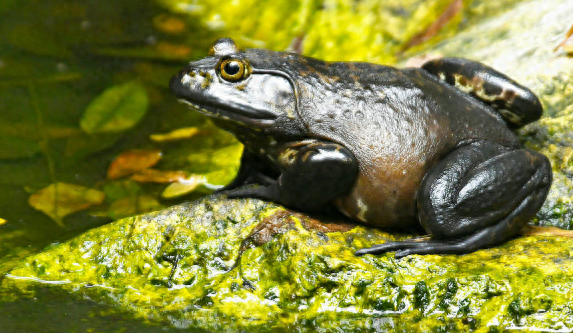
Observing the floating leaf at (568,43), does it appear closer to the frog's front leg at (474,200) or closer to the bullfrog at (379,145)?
the bullfrog at (379,145)

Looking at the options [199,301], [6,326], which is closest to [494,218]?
[199,301]

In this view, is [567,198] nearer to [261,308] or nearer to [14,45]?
[261,308]

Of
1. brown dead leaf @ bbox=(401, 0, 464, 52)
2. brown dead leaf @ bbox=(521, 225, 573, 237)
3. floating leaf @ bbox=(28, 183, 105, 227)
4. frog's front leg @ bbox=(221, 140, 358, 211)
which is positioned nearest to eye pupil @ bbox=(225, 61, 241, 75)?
frog's front leg @ bbox=(221, 140, 358, 211)

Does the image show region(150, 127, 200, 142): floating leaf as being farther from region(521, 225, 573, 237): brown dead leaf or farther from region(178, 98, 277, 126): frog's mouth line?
region(521, 225, 573, 237): brown dead leaf

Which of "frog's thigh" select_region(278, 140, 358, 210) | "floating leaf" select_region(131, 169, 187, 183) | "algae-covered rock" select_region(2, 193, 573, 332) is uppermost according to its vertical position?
"floating leaf" select_region(131, 169, 187, 183)

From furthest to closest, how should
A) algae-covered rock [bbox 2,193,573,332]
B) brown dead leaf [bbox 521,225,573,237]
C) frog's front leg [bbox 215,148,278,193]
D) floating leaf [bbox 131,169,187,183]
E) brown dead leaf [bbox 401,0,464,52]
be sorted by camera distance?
1. brown dead leaf [bbox 401,0,464,52]
2. floating leaf [bbox 131,169,187,183]
3. frog's front leg [bbox 215,148,278,193]
4. brown dead leaf [bbox 521,225,573,237]
5. algae-covered rock [bbox 2,193,573,332]

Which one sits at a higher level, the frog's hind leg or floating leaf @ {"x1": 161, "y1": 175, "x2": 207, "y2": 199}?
the frog's hind leg

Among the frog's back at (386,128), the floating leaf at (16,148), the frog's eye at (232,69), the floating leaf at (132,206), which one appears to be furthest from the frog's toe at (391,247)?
the floating leaf at (16,148)

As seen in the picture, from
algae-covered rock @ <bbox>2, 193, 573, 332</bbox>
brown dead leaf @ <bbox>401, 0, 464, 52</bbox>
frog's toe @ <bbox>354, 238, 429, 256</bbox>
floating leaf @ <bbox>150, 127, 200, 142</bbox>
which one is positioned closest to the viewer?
algae-covered rock @ <bbox>2, 193, 573, 332</bbox>
